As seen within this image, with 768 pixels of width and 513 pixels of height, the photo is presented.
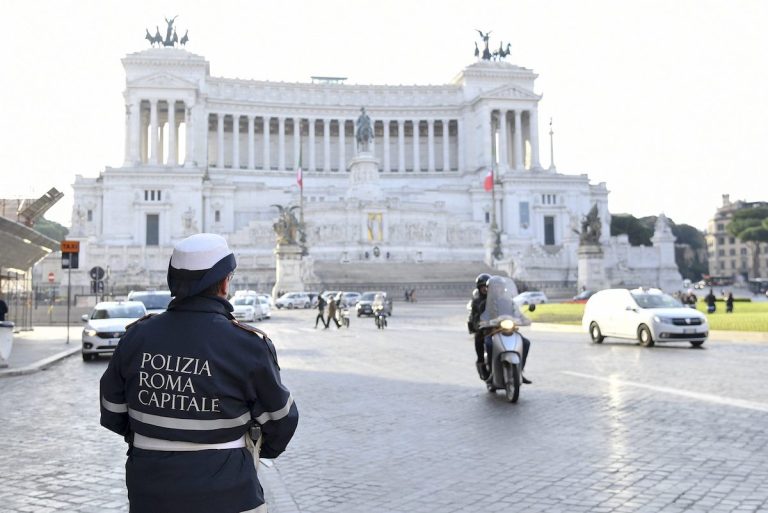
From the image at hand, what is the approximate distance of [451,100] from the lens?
109m

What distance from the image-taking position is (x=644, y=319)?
20.0 meters

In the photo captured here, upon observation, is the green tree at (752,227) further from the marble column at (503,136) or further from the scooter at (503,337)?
the scooter at (503,337)

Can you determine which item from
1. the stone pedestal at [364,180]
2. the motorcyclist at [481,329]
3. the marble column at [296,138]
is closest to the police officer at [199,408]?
the motorcyclist at [481,329]

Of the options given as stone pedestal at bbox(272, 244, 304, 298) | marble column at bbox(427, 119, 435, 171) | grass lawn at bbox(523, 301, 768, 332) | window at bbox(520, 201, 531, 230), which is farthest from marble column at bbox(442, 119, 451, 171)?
grass lawn at bbox(523, 301, 768, 332)

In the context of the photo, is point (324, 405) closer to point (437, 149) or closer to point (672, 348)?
point (672, 348)

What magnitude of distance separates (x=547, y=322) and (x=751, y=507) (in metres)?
24.9

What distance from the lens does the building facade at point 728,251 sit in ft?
432

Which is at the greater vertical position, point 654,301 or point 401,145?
point 401,145

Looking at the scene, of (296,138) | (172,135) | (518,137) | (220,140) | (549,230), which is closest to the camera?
(549,230)

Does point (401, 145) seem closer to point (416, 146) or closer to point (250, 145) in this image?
point (416, 146)

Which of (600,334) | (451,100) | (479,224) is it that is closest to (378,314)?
(600,334)

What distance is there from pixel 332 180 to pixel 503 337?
9189cm

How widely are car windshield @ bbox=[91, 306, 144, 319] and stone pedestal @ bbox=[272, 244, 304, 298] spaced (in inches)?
1340

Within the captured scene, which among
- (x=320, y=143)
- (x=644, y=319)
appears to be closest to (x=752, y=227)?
(x=320, y=143)
